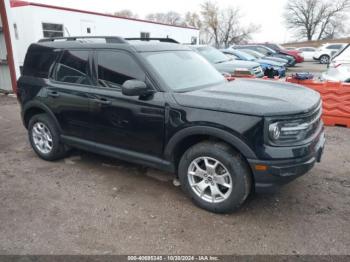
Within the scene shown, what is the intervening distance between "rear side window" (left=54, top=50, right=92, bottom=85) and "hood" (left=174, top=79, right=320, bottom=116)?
59.1 inches

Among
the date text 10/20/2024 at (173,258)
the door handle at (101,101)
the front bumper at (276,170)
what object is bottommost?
the date text 10/20/2024 at (173,258)

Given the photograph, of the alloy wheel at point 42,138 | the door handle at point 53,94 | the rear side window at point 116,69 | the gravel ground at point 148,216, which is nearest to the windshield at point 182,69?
the rear side window at point 116,69

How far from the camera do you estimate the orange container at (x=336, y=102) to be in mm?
6273

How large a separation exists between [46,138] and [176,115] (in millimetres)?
2577

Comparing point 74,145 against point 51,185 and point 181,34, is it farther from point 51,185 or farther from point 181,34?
point 181,34

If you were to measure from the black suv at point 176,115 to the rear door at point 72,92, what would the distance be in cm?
1

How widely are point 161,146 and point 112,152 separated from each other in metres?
Result: 0.83

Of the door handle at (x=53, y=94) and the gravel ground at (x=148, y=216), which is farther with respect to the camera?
the door handle at (x=53, y=94)

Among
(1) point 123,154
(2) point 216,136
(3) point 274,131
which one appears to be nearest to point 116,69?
(1) point 123,154

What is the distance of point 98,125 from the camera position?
4023mm

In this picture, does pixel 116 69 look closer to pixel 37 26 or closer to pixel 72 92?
pixel 72 92

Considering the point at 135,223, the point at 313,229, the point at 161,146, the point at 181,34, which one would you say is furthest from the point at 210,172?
the point at 181,34

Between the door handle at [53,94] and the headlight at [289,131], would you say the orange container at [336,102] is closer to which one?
the headlight at [289,131]

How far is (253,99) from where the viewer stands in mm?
3117
